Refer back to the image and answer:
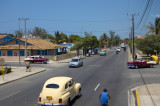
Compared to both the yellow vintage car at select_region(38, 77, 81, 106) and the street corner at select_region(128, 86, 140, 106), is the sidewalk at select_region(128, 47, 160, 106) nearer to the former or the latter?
the street corner at select_region(128, 86, 140, 106)

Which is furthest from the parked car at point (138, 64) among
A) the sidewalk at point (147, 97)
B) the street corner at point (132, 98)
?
the street corner at point (132, 98)

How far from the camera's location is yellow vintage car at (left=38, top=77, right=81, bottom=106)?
10.6 m

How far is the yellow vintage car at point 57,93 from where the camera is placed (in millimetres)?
10586

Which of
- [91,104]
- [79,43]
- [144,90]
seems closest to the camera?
[91,104]

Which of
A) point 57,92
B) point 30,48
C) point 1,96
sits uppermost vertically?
point 30,48

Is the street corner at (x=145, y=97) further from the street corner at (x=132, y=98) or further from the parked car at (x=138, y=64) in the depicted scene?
the parked car at (x=138, y=64)

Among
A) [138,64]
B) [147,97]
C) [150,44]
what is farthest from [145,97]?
[150,44]

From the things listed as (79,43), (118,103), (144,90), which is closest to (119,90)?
(144,90)

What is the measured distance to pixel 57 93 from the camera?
10758 millimetres

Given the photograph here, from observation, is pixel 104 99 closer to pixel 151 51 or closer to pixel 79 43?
pixel 151 51

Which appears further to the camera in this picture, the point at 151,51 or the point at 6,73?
the point at 151,51

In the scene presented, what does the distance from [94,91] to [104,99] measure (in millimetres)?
5229

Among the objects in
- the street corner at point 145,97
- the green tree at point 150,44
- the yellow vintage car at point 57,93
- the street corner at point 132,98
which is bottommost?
the street corner at point 132,98

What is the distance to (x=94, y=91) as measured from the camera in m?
15.4
